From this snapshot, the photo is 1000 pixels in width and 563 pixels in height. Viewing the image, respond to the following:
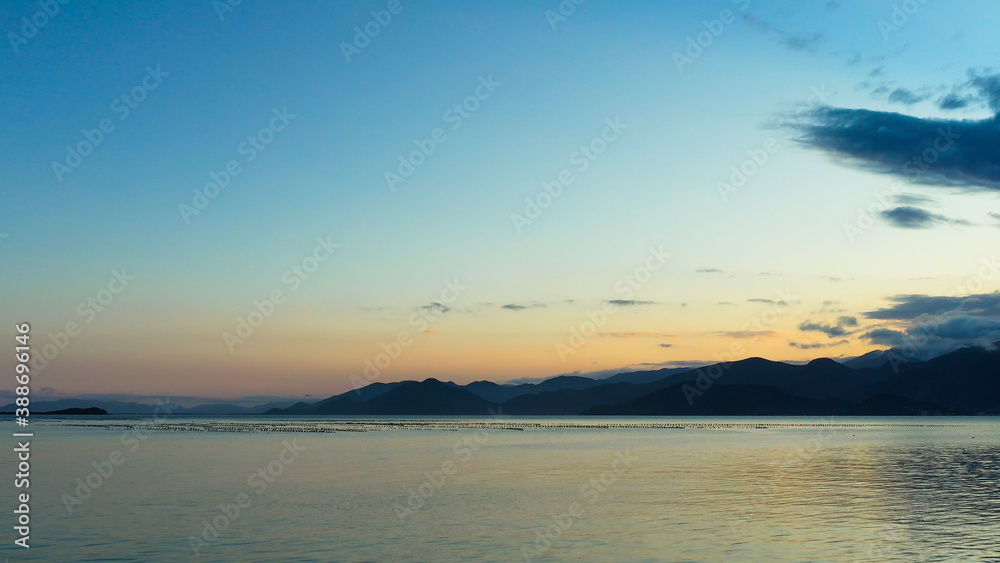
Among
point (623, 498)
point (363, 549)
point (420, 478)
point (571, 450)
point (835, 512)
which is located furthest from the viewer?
point (571, 450)

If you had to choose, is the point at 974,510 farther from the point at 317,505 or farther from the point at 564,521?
the point at 317,505

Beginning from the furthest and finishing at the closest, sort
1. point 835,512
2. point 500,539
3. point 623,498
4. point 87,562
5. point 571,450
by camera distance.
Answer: point 571,450, point 623,498, point 835,512, point 500,539, point 87,562

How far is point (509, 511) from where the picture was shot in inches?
1539

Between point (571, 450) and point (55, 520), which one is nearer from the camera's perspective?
point (55, 520)

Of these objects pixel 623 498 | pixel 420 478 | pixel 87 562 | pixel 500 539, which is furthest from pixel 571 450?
pixel 87 562

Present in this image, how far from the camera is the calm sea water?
28969 millimetres

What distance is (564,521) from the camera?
118 ft

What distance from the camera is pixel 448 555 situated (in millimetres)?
28281

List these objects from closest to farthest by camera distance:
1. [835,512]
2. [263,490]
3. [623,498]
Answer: [835,512]
[623,498]
[263,490]

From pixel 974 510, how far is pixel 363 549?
30721 millimetres

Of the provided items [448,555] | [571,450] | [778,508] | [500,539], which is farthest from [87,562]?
[571,450]

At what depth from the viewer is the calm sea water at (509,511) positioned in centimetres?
2897

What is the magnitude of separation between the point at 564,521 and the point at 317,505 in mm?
13842

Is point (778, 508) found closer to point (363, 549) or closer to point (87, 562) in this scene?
point (363, 549)
